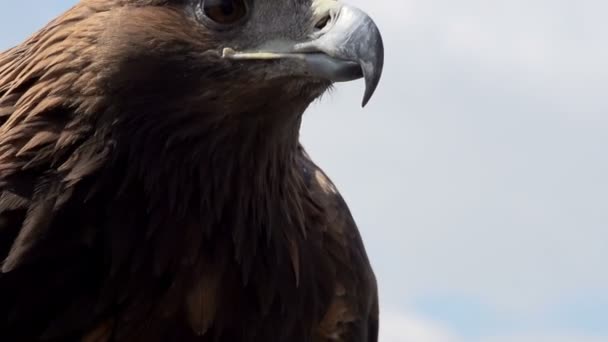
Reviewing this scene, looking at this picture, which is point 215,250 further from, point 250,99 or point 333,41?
point 333,41

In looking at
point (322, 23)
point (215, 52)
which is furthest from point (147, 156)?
point (322, 23)

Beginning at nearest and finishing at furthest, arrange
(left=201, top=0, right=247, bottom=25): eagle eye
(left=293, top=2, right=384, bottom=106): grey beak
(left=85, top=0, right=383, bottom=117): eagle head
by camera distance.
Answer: (left=293, top=2, right=384, bottom=106): grey beak → (left=85, top=0, right=383, bottom=117): eagle head → (left=201, top=0, right=247, bottom=25): eagle eye

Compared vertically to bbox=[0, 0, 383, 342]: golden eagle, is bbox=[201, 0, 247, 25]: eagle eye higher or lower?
higher

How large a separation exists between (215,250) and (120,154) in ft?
1.89

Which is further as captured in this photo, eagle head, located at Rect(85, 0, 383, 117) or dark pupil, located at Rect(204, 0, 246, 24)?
dark pupil, located at Rect(204, 0, 246, 24)

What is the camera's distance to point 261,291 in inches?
200

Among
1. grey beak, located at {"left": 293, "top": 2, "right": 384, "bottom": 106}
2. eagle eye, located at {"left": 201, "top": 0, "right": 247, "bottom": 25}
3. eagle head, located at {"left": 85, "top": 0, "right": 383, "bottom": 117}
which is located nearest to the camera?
grey beak, located at {"left": 293, "top": 2, "right": 384, "bottom": 106}

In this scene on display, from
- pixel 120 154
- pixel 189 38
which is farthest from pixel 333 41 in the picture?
pixel 120 154

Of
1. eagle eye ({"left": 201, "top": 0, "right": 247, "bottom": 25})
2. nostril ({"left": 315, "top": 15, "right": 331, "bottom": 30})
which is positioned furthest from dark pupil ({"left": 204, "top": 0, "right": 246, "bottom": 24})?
nostril ({"left": 315, "top": 15, "right": 331, "bottom": 30})

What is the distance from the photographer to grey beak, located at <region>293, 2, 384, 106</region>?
4.39 metres

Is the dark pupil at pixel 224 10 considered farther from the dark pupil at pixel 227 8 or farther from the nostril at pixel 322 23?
the nostril at pixel 322 23

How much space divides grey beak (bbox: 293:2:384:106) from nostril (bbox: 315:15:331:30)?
0.13 ft

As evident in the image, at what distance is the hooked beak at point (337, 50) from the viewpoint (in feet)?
14.4

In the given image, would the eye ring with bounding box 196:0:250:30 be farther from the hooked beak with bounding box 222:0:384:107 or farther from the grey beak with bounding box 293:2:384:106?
the grey beak with bounding box 293:2:384:106
